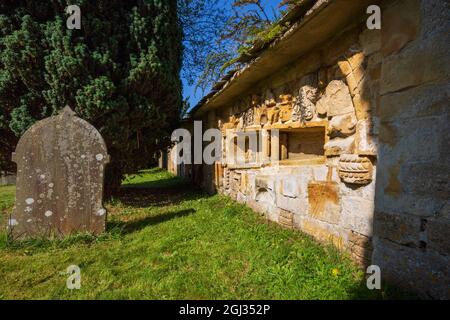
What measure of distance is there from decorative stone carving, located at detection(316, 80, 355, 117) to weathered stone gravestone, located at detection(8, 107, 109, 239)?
2.65m

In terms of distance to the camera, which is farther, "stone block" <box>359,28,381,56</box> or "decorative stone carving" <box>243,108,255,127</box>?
"decorative stone carving" <box>243,108,255,127</box>

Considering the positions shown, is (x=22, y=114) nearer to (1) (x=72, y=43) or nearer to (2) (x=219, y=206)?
(1) (x=72, y=43)

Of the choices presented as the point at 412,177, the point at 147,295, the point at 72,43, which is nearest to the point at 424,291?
the point at 412,177

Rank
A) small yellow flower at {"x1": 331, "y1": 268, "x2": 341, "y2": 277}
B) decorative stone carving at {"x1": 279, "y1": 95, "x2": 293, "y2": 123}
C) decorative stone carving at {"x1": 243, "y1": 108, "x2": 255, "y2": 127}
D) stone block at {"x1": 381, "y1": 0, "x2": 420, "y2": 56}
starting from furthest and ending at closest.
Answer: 1. decorative stone carving at {"x1": 243, "y1": 108, "x2": 255, "y2": 127}
2. decorative stone carving at {"x1": 279, "y1": 95, "x2": 293, "y2": 123}
3. small yellow flower at {"x1": 331, "y1": 268, "x2": 341, "y2": 277}
4. stone block at {"x1": 381, "y1": 0, "x2": 420, "y2": 56}

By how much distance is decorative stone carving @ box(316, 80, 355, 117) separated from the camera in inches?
94.4

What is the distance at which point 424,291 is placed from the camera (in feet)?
5.55

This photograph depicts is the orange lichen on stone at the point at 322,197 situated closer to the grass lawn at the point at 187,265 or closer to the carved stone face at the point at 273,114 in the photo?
the grass lawn at the point at 187,265

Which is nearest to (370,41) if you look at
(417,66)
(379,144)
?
(417,66)

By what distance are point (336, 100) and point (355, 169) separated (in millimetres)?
736

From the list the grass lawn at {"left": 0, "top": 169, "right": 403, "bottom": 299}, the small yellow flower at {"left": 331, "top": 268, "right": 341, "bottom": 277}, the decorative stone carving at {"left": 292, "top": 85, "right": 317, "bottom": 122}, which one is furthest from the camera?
the decorative stone carving at {"left": 292, "top": 85, "right": 317, "bottom": 122}

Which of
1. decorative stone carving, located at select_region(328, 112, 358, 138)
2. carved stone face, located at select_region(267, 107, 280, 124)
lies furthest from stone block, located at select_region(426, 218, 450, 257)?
carved stone face, located at select_region(267, 107, 280, 124)

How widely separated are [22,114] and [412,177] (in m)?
5.15

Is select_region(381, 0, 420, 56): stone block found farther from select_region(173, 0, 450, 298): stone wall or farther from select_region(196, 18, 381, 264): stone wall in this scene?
select_region(196, 18, 381, 264): stone wall

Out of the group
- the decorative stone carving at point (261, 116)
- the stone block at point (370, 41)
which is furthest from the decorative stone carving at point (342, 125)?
the decorative stone carving at point (261, 116)
